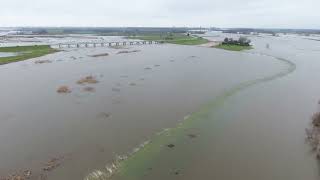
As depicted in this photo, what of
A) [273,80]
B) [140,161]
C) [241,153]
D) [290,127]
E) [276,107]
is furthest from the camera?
[273,80]

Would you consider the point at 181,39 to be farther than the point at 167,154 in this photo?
Yes

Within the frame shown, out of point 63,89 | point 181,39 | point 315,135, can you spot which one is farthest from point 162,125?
point 181,39

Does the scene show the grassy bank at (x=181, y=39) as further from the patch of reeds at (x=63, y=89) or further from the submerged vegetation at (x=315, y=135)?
the submerged vegetation at (x=315, y=135)

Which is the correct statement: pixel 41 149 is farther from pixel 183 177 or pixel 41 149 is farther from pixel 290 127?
pixel 290 127

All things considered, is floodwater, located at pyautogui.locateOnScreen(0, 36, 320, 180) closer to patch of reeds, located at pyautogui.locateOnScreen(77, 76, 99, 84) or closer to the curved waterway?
the curved waterway

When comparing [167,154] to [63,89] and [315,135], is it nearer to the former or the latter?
[315,135]

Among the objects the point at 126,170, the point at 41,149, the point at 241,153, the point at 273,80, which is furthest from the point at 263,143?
the point at 273,80

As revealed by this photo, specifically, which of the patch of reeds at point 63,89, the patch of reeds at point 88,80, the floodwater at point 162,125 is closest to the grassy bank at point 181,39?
the patch of reeds at point 88,80
